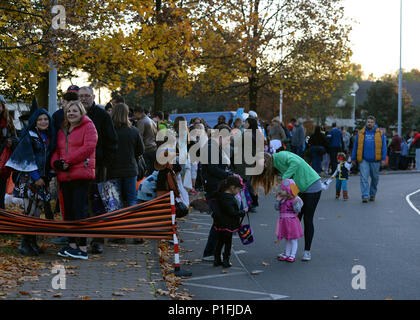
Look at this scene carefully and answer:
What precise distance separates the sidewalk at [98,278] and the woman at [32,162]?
622 millimetres

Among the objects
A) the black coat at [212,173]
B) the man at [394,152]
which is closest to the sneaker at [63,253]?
the black coat at [212,173]

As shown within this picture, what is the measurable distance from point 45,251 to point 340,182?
9965mm

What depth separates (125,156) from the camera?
29.9 feet

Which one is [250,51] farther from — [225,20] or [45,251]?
[45,251]

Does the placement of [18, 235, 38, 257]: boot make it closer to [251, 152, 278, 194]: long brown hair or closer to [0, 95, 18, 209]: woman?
[0, 95, 18, 209]: woman

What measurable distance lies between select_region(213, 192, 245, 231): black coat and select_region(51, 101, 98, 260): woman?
5.35 ft

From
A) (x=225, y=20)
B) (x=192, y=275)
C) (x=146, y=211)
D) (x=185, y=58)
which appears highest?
(x=225, y=20)

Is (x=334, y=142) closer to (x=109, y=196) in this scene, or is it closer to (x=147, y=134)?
(x=147, y=134)

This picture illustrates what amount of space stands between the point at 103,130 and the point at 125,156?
67 cm

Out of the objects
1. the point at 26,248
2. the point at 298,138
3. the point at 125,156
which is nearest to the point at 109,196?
the point at 125,156

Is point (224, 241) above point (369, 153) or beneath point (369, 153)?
beneath
